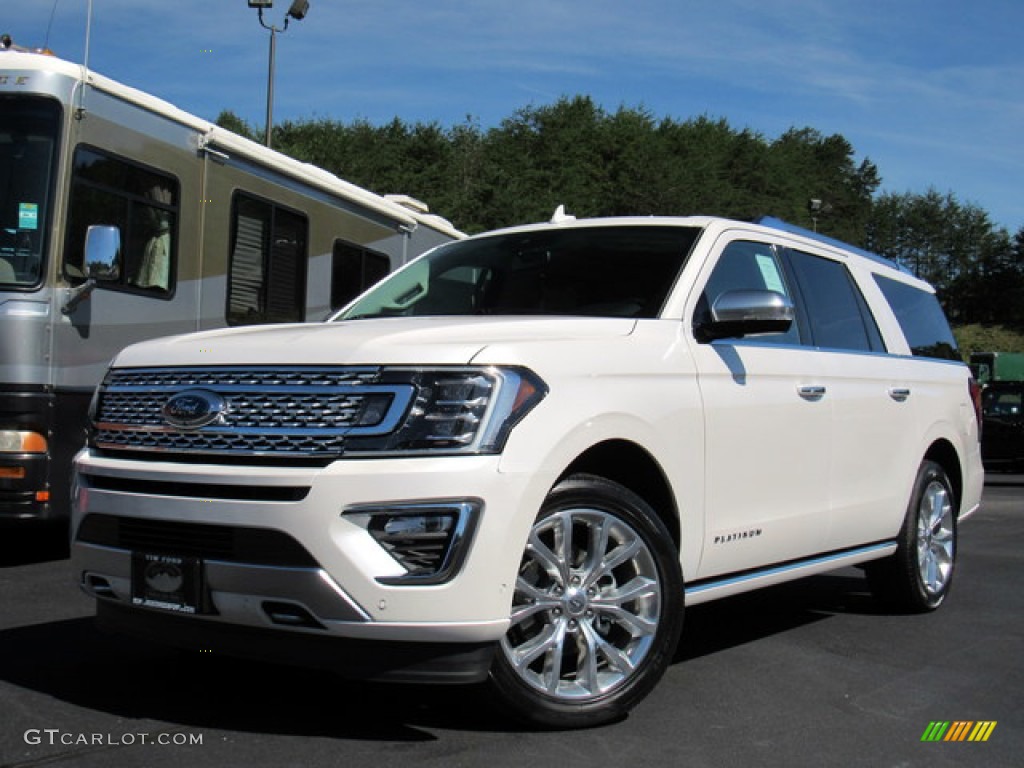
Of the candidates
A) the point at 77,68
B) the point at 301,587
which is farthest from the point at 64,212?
the point at 301,587

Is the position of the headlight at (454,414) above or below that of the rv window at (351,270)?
below

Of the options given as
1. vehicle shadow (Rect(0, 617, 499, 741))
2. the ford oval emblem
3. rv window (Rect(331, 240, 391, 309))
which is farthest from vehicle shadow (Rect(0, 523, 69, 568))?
the ford oval emblem

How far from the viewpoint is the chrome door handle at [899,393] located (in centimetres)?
590

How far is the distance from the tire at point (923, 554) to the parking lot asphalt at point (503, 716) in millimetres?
331

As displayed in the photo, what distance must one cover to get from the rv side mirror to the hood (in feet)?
9.85

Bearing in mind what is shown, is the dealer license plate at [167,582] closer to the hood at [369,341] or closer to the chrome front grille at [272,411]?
Answer: the chrome front grille at [272,411]

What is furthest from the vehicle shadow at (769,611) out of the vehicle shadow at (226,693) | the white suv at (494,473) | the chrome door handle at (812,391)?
the vehicle shadow at (226,693)

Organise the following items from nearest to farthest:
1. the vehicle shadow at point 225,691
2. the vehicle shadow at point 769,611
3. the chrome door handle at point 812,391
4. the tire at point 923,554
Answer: the vehicle shadow at point 225,691 < the chrome door handle at point 812,391 < the vehicle shadow at point 769,611 < the tire at point 923,554

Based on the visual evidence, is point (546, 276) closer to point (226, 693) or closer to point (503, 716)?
point (503, 716)

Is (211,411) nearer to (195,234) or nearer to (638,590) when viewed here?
(638,590)

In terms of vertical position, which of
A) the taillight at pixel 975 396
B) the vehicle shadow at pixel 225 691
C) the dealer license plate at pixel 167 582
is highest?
the taillight at pixel 975 396

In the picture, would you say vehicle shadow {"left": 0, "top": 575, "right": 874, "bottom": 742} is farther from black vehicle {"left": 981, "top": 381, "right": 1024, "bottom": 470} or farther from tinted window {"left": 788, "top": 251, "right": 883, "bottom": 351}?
black vehicle {"left": 981, "top": 381, "right": 1024, "bottom": 470}

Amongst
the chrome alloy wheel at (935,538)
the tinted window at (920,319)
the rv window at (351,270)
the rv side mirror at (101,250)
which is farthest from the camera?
the rv window at (351,270)

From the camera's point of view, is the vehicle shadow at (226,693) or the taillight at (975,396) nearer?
the vehicle shadow at (226,693)
